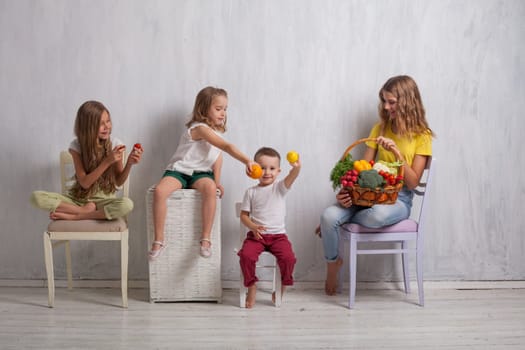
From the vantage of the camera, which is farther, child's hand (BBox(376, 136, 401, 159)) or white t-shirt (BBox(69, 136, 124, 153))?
white t-shirt (BBox(69, 136, 124, 153))

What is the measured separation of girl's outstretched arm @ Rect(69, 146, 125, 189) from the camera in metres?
2.83

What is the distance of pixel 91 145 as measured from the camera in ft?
9.62

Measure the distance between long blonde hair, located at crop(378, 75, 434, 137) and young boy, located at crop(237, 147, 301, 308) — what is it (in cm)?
63

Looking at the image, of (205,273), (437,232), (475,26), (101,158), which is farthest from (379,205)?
(101,158)

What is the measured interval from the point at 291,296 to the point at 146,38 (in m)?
1.72

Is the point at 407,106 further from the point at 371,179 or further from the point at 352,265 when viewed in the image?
the point at 352,265

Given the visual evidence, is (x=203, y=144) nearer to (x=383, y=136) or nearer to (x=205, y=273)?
(x=205, y=273)

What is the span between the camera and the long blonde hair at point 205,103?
298 centimetres

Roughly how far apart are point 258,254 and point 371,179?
70 cm

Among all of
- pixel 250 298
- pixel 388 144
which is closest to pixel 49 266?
pixel 250 298

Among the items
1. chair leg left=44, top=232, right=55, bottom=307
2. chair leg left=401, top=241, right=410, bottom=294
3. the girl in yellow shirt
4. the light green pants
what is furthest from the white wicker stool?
chair leg left=401, top=241, right=410, bottom=294

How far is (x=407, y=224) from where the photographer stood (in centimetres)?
289

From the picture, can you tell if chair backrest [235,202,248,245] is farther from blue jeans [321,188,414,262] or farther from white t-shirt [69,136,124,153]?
white t-shirt [69,136,124,153]

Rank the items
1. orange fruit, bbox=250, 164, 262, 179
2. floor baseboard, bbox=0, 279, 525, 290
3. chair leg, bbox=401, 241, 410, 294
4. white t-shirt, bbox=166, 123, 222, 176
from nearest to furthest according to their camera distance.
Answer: orange fruit, bbox=250, 164, 262, 179, white t-shirt, bbox=166, 123, 222, 176, chair leg, bbox=401, 241, 410, 294, floor baseboard, bbox=0, 279, 525, 290
